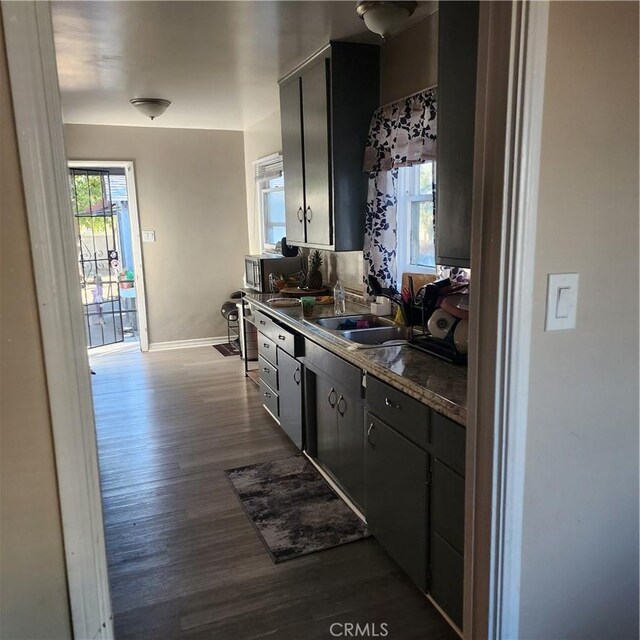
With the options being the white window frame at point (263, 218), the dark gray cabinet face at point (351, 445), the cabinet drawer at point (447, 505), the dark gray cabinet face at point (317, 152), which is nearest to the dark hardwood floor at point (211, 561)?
the dark gray cabinet face at point (351, 445)

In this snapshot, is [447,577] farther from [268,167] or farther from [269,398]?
[268,167]

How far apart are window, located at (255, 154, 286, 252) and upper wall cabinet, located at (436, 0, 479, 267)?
10.6ft

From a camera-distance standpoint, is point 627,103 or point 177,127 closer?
point 627,103

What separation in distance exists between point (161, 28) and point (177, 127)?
3178mm

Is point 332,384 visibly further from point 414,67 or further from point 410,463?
point 414,67

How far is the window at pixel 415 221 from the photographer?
318 centimetres

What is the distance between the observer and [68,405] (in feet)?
3.18

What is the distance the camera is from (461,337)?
2168mm

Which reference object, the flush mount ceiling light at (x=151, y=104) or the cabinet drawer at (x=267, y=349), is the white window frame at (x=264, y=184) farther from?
the cabinet drawer at (x=267, y=349)

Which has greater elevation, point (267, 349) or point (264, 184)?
point (264, 184)

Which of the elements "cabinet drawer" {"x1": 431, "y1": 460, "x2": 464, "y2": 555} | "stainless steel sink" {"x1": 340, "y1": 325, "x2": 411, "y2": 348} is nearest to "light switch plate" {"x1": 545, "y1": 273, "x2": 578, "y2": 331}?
"cabinet drawer" {"x1": 431, "y1": 460, "x2": 464, "y2": 555}

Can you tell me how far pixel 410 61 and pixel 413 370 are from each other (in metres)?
1.81

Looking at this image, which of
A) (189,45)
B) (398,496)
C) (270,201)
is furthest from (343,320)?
(270,201)

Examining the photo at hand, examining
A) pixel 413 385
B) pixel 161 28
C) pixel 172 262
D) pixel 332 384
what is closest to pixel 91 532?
pixel 413 385
